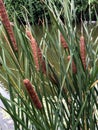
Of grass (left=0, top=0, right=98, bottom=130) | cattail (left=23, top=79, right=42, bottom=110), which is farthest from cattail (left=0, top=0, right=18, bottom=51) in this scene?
cattail (left=23, top=79, right=42, bottom=110)

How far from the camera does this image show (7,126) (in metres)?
3.24

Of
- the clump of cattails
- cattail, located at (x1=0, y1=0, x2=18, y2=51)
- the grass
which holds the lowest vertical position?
the grass

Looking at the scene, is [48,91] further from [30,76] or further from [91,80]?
[91,80]

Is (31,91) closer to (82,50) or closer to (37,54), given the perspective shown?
(37,54)

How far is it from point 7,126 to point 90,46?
7.27ft

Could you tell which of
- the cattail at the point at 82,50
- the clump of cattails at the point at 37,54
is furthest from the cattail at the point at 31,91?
the cattail at the point at 82,50

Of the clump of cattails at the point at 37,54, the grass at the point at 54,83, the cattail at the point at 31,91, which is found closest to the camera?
the cattail at the point at 31,91

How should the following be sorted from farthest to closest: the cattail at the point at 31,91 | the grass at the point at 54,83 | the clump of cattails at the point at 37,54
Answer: the grass at the point at 54,83 → the clump of cattails at the point at 37,54 → the cattail at the point at 31,91

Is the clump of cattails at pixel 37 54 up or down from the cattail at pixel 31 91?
up

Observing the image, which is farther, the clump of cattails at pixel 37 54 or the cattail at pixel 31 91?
the clump of cattails at pixel 37 54

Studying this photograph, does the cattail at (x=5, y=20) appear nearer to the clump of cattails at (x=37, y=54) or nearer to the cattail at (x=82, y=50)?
the clump of cattails at (x=37, y=54)

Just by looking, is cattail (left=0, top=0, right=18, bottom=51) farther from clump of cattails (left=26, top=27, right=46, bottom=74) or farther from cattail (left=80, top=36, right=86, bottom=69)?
cattail (left=80, top=36, right=86, bottom=69)

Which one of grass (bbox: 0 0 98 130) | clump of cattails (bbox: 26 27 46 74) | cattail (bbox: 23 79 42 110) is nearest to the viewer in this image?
cattail (bbox: 23 79 42 110)

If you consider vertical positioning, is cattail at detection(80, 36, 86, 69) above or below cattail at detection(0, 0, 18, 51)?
below
